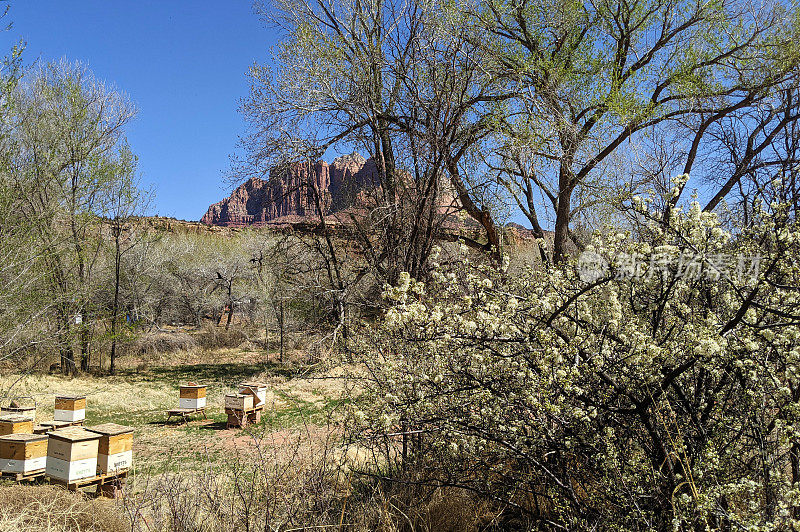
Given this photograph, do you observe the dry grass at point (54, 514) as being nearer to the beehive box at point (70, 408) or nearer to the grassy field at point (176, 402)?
the grassy field at point (176, 402)

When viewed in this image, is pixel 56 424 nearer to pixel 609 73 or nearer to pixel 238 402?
pixel 238 402

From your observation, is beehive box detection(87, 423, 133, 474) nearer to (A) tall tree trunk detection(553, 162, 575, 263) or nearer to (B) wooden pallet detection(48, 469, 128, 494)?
(B) wooden pallet detection(48, 469, 128, 494)

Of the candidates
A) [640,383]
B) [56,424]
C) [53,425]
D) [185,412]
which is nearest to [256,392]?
[185,412]

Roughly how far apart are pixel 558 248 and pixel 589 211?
2.11 metres

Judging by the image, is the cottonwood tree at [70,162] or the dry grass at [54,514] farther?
the cottonwood tree at [70,162]

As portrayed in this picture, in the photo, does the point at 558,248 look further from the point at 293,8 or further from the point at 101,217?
the point at 101,217

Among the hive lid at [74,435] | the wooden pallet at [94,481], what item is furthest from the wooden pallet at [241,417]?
the hive lid at [74,435]

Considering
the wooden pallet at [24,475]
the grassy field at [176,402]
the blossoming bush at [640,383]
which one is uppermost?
the blossoming bush at [640,383]

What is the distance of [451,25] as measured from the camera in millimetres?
10516

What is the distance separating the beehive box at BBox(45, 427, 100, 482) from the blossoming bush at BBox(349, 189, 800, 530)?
5.09 metres

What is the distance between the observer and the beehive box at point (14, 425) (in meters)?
8.19

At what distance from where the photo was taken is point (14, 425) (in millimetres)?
8172

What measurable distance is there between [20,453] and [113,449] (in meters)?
1.34

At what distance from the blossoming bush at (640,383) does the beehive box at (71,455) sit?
201 inches
